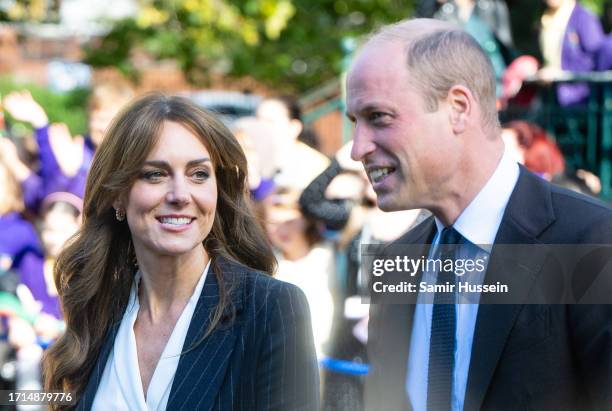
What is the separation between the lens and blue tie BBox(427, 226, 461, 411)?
7.77 ft

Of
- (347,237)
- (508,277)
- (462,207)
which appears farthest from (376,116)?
(347,237)

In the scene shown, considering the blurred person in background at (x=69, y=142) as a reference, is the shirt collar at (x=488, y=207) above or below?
below

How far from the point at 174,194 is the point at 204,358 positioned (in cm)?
44

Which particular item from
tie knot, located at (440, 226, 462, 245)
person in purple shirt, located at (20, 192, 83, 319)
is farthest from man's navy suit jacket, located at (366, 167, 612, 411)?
person in purple shirt, located at (20, 192, 83, 319)

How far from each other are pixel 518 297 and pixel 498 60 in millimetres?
4685

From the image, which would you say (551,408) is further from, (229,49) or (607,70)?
(229,49)

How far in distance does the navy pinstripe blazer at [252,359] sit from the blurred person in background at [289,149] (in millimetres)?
3006

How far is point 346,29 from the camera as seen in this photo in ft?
43.9

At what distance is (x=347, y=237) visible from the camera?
17.6ft

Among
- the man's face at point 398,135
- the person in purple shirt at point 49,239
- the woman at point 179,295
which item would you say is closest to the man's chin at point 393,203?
the man's face at point 398,135

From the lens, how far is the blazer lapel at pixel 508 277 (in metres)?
2.26

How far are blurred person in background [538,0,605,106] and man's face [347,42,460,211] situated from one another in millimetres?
4506

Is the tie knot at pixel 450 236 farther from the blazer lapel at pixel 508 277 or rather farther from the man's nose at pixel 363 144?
the man's nose at pixel 363 144

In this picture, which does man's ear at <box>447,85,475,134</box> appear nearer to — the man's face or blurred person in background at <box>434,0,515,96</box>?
the man's face
